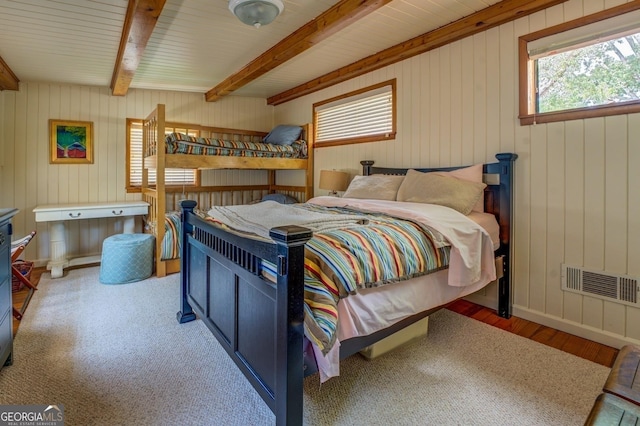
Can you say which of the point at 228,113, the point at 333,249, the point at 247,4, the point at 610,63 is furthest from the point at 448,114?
the point at 228,113

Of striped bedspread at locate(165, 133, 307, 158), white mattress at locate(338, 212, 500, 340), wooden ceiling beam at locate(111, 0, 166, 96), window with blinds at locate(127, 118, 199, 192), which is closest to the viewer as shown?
white mattress at locate(338, 212, 500, 340)

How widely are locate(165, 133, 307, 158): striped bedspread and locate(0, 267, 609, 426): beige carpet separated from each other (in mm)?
1907

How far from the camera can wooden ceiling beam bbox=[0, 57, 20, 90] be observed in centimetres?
311

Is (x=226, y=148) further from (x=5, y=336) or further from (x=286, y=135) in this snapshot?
(x=5, y=336)

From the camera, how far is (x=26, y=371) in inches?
69.6

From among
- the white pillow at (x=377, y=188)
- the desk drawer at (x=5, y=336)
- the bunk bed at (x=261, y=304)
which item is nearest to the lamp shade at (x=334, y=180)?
the white pillow at (x=377, y=188)

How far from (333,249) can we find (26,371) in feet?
6.06

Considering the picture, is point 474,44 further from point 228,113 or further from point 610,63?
point 228,113

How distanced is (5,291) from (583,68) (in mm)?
3906

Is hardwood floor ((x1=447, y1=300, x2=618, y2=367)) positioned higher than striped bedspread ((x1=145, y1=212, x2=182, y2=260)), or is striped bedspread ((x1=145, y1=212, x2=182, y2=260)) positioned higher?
striped bedspread ((x1=145, y1=212, x2=182, y2=260))

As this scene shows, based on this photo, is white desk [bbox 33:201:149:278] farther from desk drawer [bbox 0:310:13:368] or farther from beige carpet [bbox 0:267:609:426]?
desk drawer [bbox 0:310:13:368]

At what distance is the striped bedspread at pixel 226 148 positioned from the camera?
139 inches

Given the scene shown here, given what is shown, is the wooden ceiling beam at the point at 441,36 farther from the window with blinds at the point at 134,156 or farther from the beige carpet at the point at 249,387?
the window with blinds at the point at 134,156

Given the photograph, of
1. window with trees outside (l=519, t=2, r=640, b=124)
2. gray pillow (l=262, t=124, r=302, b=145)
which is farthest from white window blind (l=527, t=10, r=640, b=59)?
gray pillow (l=262, t=124, r=302, b=145)
